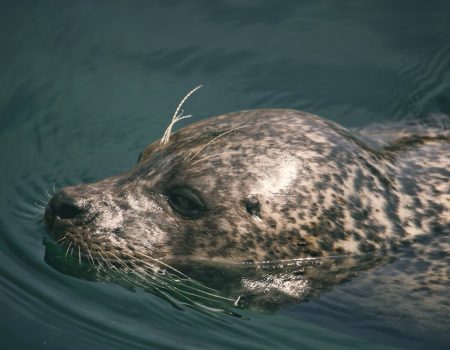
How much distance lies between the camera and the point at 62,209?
6.05m

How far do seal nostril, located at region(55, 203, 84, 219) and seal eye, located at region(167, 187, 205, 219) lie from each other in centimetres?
66

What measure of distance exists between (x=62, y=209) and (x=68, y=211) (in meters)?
0.05

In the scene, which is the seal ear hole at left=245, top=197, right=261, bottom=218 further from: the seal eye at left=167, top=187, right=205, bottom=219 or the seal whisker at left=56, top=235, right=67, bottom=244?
the seal whisker at left=56, top=235, right=67, bottom=244

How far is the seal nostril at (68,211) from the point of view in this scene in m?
6.00

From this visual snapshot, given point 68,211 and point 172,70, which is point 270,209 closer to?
point 68,211

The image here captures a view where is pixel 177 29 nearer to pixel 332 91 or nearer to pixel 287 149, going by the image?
pixel 332 91

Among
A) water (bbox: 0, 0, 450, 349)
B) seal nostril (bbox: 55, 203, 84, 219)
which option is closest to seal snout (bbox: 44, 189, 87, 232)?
seal nostril (bbox: 55, 203, 84, 219)

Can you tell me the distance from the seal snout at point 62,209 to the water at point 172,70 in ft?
1.73

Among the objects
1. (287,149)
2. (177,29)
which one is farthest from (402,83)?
(287,149)

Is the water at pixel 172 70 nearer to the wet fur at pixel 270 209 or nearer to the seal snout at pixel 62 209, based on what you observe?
the seal snout at pixel 62 209

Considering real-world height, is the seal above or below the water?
below

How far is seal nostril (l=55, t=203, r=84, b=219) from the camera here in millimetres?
6004

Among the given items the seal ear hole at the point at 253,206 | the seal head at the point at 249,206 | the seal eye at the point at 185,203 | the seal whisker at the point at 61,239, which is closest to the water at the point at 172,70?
the seal whisker at the point at 61,239

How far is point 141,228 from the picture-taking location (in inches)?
235
